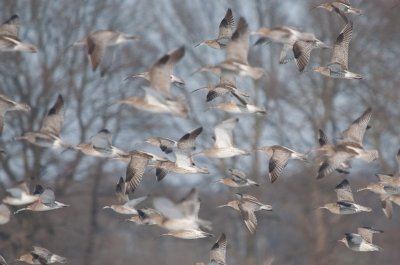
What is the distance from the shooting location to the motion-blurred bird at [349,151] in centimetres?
1012

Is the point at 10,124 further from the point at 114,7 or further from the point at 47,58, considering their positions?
the point at 114,7

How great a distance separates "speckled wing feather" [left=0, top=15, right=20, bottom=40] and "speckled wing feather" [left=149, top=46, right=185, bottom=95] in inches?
121

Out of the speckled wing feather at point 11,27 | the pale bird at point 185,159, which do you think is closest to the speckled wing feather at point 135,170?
the pale bird at point 185,159

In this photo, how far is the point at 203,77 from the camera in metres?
29.1

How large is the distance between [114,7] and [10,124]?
24.7ft

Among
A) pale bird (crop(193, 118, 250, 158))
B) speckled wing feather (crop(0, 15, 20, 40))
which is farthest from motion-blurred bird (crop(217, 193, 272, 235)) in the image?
speckled wing feather (crop(0, 15, 20, 40))

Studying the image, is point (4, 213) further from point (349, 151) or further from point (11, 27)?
point (349, 151)

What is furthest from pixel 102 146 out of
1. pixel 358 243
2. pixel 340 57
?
pixel 358 243

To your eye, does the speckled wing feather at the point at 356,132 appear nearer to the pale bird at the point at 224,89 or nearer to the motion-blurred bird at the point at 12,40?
the pale bird at the point at 224,89

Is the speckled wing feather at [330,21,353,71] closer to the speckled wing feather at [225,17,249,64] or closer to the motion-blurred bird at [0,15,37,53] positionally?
the speckled wing feather at [225,17,249,64]

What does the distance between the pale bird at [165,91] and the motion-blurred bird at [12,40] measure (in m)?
2.23

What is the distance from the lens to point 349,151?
10.2m

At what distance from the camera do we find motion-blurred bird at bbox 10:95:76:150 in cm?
935

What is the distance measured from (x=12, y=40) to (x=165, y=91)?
2.95m
